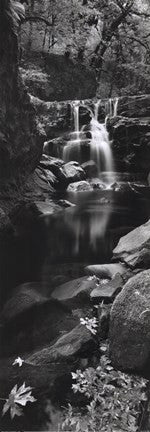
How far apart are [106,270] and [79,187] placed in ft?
35.9

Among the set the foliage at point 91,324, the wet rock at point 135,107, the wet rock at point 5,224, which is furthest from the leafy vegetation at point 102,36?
the foliage at point 91,324

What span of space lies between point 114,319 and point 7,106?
948cm

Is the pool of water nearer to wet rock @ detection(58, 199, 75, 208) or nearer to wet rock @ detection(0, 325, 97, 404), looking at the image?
wet rock @ detection(58, 199, 75, 208)

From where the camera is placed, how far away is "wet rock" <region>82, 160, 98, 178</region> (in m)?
19.8

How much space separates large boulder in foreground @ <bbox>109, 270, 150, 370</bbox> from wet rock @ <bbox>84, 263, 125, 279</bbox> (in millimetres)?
2325

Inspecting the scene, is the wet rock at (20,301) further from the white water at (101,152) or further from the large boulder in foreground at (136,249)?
the white water at (101,152)

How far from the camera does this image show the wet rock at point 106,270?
6.66 m

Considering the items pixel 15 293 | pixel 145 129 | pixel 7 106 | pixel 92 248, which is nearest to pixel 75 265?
pixel 92 248

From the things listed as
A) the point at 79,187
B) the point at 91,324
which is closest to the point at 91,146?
the point at 79,187

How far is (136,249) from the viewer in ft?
22.6

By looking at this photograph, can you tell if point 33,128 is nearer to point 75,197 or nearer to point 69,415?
point 75,197

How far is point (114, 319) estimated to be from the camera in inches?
167

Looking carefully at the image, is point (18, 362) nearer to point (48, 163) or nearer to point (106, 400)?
point (106, 400)

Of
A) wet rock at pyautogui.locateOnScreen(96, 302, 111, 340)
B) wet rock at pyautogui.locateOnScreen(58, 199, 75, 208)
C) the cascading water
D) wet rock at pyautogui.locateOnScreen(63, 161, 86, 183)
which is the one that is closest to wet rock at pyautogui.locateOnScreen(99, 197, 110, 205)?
the cascading water
